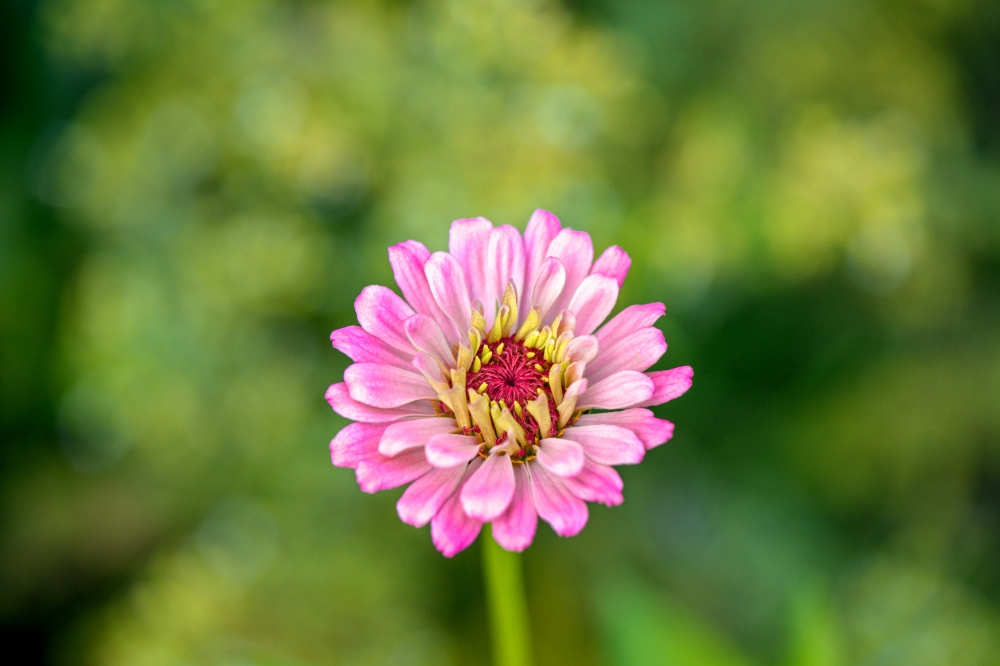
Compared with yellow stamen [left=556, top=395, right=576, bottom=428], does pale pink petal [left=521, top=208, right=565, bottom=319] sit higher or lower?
higher

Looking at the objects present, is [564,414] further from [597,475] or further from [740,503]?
[740,503]

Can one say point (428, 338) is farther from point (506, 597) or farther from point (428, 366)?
A: point (506, 597)

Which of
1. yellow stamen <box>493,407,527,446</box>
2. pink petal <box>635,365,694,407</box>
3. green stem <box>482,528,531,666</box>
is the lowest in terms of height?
green stem <box>482,528,531,666</box>

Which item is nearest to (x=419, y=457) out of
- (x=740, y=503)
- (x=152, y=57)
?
(x=740, y=503)

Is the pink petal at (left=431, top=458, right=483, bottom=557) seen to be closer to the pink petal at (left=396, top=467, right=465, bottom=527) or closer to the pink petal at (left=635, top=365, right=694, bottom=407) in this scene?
the pink petal at (left=396, top=467, right=465, bottom=527)

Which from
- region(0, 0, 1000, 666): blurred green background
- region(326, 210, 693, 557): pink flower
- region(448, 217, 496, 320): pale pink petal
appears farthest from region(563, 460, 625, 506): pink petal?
region(0, 0, 1000, 666): blurred green background

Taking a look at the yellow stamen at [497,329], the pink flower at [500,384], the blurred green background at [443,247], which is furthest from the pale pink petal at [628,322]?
the blurred green background at [443,247]

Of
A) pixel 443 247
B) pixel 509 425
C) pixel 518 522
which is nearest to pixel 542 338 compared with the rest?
pixel 509 425
